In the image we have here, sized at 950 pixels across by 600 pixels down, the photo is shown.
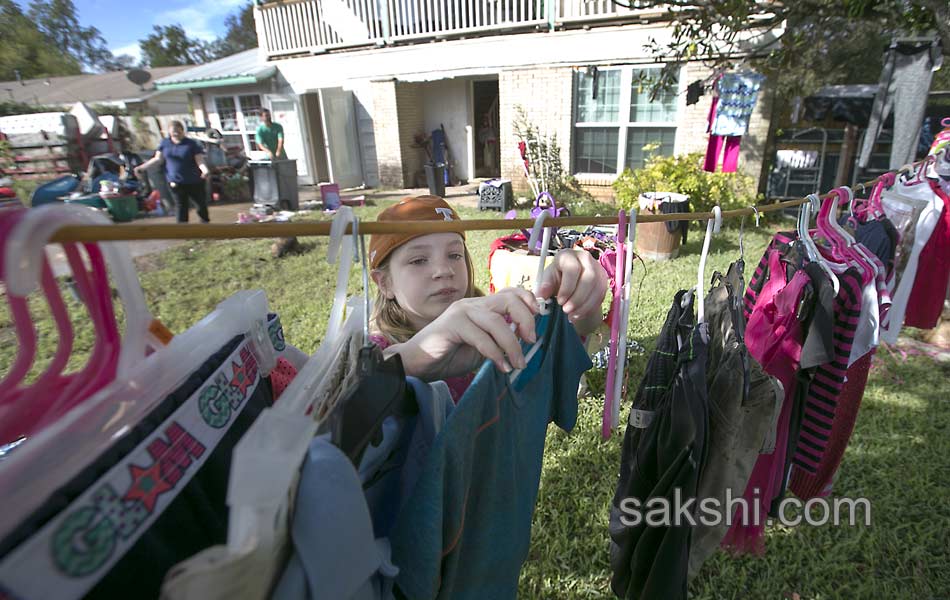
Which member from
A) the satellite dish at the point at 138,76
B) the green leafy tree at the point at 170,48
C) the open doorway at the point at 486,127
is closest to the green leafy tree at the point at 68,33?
the green leafy tree at the point at 170,48

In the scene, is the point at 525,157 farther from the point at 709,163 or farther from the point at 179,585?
the point at 179,585

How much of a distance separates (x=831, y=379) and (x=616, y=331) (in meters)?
1.05

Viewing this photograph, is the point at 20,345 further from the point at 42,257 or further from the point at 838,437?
the point at 838,437

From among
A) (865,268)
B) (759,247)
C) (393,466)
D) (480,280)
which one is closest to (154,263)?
(480,280)

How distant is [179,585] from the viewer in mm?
395

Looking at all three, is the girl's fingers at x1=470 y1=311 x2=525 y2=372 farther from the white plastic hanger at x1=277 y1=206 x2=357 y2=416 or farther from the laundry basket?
the laundry basket

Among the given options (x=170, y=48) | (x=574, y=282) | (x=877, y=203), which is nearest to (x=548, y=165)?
(x=877, y=203)

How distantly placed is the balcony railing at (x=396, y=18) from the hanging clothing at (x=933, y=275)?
737 cm

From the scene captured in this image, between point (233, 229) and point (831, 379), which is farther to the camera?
point (831, 379)

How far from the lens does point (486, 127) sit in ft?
43.9

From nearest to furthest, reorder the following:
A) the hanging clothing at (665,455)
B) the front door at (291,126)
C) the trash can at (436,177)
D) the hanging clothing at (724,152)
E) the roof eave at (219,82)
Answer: the hanging clothing at (665,455) → the hanging clothing at (724,152) → the trash can at (436,177) → the roof eave at (219,82) → the front door at (291,126)

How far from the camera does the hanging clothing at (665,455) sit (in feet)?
4.28

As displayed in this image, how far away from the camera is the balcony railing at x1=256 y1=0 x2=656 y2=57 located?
30.1 feet

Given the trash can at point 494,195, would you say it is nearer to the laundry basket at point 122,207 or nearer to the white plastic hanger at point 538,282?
the laundry basket at point 122,207
